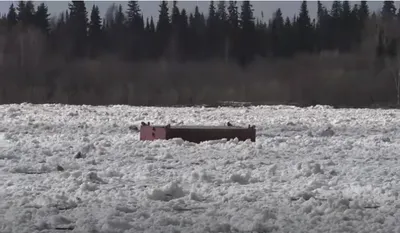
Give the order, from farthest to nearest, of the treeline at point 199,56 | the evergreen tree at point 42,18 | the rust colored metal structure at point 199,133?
the evergreen tree at point 42,18
the treeline at point 199,56
the rust colored metal structure at point 199,133

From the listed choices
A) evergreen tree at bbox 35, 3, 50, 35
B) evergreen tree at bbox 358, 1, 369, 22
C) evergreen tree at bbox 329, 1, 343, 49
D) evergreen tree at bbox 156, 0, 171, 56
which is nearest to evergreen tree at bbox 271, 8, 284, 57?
evergreen tree at bbox 329, 1, 343, 49

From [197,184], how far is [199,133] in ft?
13.2

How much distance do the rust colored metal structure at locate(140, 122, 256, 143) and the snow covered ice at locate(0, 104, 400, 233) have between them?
0.30m

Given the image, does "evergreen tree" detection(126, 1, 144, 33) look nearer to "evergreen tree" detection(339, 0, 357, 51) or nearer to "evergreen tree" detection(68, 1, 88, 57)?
"evergreen tree" detection(68, 1, 88, 57)

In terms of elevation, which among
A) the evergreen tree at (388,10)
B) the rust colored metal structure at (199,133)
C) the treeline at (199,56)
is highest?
the evergreen tree at (388,10)

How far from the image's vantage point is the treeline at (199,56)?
32969mm

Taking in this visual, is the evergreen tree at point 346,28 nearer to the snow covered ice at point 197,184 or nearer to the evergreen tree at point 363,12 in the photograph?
the evergreen tree at point 363,12

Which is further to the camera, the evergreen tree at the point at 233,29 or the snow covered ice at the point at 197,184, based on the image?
the evergreen tree at the point at 233,29

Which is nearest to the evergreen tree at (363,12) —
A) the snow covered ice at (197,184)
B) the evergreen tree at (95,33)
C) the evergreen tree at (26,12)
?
the evergreen tree at (95,33)

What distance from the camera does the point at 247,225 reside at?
5.45 m

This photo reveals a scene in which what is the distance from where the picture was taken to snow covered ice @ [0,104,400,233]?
5535 millimetres

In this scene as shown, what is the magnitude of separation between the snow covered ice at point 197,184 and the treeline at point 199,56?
2042cm

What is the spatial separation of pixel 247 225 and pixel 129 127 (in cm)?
894

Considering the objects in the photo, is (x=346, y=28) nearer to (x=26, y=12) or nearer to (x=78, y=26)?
(x=78, y=26)
